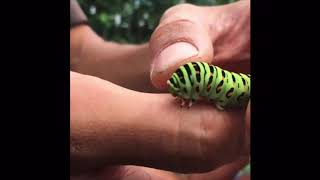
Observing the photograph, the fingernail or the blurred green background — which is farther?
the blurred green background

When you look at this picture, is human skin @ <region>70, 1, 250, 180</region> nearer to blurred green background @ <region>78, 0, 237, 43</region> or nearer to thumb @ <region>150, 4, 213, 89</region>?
thumb @ <region>150, 4, 213, 89</region>

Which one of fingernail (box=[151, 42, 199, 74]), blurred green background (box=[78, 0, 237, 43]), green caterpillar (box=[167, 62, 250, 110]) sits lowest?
green caterpillar (box=[167, 62, 250, 110])

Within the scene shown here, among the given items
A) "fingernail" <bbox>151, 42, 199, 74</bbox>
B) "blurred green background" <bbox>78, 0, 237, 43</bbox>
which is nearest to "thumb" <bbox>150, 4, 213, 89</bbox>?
"fingernail" <bbox>151, 42, 199, 74</bbox>

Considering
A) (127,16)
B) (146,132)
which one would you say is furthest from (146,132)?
(127,16)

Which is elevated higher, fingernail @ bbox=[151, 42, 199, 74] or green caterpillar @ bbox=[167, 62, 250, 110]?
fingernail @ bbox=[151, 42, 199, 74]

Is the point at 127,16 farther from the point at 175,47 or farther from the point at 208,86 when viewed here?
the point at 208,86

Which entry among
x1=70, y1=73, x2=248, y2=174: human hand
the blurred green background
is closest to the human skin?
x1=70, y1=73, x2=248, y2=174: human hand
